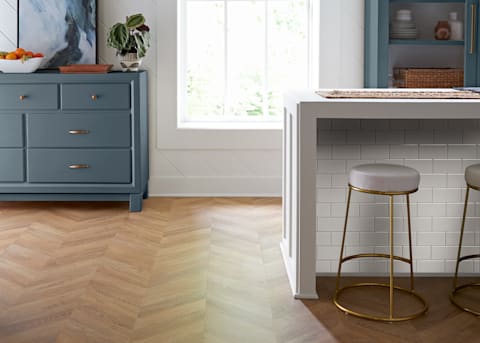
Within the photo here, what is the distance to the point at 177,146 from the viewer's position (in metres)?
5.80

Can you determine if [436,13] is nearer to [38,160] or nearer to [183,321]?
[38,160]

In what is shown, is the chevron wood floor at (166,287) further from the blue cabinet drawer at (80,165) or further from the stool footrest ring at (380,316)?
the blue cabinet drawer at (80,165)

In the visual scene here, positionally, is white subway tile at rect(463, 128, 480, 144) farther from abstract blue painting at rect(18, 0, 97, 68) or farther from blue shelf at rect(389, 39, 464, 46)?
abstract blue painting at rect(18, 0, 97, 68)

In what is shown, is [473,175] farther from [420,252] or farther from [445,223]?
[420,252]

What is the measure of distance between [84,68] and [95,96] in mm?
244

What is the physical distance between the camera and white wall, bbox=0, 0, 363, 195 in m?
5.69

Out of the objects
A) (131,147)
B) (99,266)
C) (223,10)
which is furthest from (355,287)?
(223,10)

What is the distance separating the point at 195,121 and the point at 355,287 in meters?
2.79

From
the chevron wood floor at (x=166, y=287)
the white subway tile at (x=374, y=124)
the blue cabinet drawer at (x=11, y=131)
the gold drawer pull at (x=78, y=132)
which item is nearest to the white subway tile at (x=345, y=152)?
the white subway tile at (x=374, y=124)

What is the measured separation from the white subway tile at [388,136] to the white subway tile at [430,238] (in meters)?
0.47

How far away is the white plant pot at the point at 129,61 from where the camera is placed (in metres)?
5.39

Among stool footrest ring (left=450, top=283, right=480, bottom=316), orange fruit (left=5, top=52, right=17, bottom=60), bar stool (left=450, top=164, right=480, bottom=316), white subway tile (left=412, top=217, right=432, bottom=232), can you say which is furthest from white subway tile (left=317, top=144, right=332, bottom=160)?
orange fruit (left=5, top=52, right=17, bottom=60)

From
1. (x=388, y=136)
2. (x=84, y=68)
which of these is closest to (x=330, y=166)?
(x=388, y=136)

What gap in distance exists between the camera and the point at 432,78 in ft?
17.0
